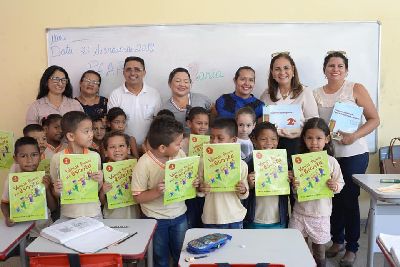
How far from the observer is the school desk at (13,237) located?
75.9 inches

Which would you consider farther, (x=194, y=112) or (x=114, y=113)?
(x=114, y=113)

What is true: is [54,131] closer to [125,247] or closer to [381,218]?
[125,247]

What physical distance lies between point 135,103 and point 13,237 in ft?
5.45

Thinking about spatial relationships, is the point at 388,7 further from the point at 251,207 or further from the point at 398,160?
the point at 251,207

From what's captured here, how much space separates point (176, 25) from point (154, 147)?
71.4 inches

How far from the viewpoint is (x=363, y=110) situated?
3.11 metres

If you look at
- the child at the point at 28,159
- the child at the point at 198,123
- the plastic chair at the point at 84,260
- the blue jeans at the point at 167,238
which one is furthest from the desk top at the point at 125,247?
the child at the point at 198,123

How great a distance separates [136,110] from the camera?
3465mm

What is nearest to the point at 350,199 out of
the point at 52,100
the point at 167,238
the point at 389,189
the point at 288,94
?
the point at 389,189

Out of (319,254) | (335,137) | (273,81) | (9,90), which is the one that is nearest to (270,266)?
(319,254)

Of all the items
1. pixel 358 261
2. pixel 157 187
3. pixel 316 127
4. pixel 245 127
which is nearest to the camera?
pixel 157 187

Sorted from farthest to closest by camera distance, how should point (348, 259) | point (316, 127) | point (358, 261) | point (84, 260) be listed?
1. point (358, 261)
2. point (348, 259)
3. point (316, 127)
4. point (84, 260)

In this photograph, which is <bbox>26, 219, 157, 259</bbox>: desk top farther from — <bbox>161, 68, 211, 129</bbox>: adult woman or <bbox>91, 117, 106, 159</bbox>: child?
<bbox>161, 68, 211, 129</bbox>: adult woman

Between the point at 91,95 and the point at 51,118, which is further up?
the point at 91,95
